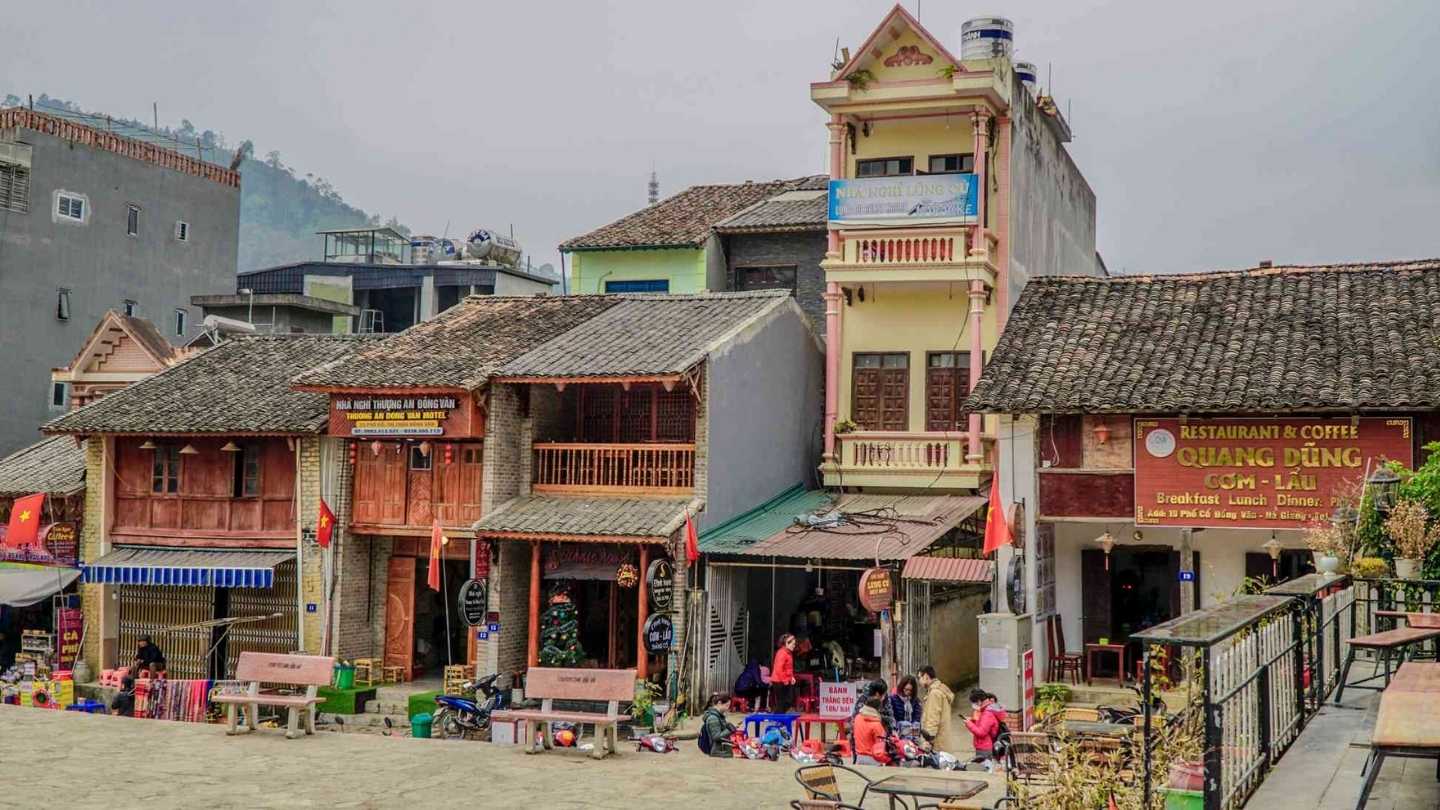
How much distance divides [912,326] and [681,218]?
8.37m

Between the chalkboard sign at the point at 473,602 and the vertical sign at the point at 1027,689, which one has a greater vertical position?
the chalkboard sign at the point at 473,602

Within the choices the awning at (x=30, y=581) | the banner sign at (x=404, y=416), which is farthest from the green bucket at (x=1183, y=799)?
the awning at (x=30, y=581)

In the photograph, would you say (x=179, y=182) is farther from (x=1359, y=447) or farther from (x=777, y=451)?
(x=1359, y=447)

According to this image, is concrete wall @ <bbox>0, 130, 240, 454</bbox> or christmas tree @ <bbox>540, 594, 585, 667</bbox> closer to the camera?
christmas tree @ <bbox>540, 594, 585, 667</bbox>

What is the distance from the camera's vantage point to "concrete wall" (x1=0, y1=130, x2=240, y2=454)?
1422 inches

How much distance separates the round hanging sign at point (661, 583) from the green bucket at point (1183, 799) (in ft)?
44.5

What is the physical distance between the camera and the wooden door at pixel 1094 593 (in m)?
23.5

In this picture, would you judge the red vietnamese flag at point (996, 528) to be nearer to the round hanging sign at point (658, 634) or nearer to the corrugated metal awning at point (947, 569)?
the corrugated metal awning at point (947, 569)

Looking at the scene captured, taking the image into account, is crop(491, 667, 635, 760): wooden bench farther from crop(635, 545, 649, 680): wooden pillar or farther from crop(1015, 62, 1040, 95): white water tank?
crop(1015, 62, 1040, 95): white water tank

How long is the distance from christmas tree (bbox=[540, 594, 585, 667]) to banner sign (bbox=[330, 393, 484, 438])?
3.09 metres

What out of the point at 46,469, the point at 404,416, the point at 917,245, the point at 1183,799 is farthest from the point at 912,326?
the point at 1183,799

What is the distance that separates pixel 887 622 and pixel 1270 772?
11933mm

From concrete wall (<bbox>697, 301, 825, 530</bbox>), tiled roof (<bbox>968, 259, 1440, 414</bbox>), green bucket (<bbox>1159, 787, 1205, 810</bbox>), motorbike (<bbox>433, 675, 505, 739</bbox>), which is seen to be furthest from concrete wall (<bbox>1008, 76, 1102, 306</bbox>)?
green bucket (<bbox>1159, 787, 1205, 810</bbox>)

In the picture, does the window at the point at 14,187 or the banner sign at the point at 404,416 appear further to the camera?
the window at the point at 14,187
